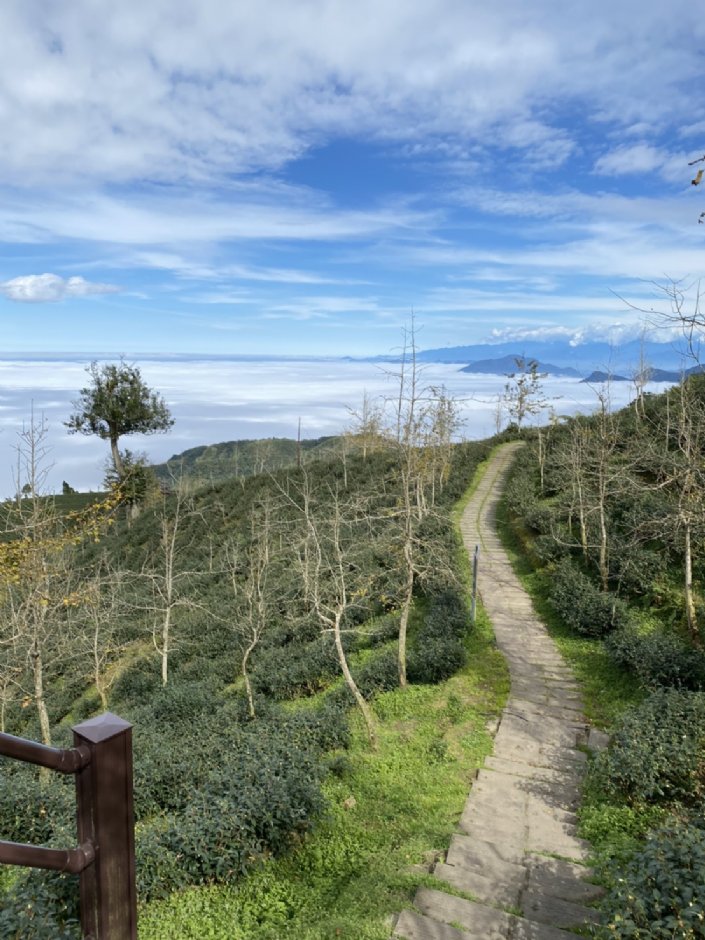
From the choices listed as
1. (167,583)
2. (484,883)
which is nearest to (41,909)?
(484,883)

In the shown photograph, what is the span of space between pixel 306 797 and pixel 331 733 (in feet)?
9.81

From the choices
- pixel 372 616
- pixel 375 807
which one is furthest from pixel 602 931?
pixel 372 616

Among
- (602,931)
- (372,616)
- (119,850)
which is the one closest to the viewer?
(119,850)

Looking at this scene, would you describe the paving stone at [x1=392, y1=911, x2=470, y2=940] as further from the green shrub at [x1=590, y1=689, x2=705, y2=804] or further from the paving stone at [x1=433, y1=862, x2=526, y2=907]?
the green shrub at [x1=590, y1=689, x2=705, y2=804]

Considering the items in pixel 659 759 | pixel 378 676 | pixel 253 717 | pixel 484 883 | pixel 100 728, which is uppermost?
pixel 100 728

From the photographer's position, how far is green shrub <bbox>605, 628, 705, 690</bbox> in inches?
408

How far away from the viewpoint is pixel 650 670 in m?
10.7

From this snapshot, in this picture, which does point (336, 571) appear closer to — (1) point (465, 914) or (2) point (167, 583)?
(2) point (167, 583)

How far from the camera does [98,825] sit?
2148 mm

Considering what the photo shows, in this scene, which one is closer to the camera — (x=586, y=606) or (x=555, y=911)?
(x=555, y=911)

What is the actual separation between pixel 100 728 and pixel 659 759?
785cm

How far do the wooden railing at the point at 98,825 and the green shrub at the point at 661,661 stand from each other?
390 inches

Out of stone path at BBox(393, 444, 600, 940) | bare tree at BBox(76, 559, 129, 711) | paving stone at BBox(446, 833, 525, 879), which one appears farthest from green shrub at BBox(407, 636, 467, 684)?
bare tree at BBox(76, 559, 129, 711)

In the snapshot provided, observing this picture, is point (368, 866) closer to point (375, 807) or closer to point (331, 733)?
point (375, 807)
